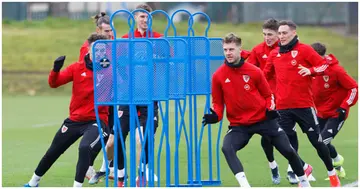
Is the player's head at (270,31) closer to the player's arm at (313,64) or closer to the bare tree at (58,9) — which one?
the player's arm at (313,64)

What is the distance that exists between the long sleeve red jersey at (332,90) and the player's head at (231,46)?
7.64 ft

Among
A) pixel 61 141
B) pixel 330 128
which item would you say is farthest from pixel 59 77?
pixel 330 128

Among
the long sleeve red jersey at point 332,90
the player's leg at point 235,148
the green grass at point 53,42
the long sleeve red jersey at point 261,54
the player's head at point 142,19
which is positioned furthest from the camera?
the green grass at point 53,42

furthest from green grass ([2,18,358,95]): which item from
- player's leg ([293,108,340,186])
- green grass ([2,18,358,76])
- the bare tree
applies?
player's leg ([293,108,340,186])

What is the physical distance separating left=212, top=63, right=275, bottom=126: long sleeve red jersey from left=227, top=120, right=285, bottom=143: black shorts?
5 cm

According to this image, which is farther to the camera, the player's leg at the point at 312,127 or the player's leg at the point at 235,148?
the player's leg at the point at 312,127

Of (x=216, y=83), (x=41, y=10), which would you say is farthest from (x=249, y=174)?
(x=41, y=10)

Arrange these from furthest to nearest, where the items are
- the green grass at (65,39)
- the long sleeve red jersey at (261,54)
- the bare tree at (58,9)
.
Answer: the bare tree at (58,9), the green grass at (65,39), the long sleeve red jersey at (261,54)

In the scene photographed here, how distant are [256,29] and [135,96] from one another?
99.8 feet

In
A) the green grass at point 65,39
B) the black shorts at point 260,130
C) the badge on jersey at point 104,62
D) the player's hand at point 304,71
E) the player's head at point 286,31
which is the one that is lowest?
the black shorts at point 260,130

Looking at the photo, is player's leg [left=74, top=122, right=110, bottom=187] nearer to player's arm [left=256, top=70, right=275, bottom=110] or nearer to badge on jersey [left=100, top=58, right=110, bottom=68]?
badge on jersey [left=100, top=58, right=110, bottom=68]

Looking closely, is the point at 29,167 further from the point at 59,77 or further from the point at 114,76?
the point at 114,76

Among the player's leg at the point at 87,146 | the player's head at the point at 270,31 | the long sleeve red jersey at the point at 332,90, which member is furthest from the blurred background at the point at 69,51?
the player's head at the point at 270,31

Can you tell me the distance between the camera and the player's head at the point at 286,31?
1113cm
